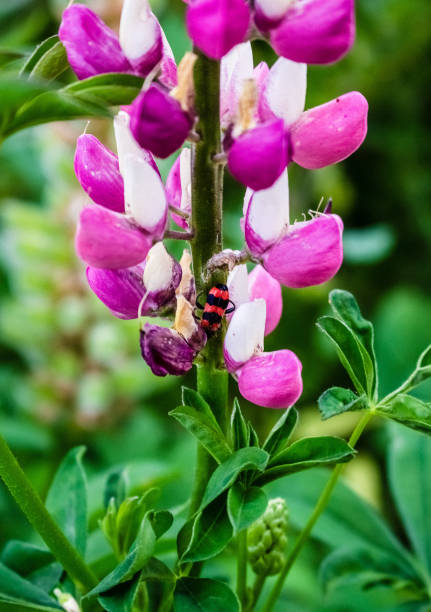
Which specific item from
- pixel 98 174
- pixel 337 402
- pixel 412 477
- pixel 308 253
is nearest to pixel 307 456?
pixel 337 402

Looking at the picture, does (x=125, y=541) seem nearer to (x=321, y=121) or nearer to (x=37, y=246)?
(x=321, y=121)

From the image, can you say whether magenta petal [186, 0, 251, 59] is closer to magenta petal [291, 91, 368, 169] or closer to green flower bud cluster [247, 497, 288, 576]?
magenta petal [291, 91, 368, 169]

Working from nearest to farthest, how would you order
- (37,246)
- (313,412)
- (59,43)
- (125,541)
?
(59,43) < (125,541) < (37,246) < (313,412)

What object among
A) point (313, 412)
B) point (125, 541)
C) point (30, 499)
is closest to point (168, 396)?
point (313, 412)

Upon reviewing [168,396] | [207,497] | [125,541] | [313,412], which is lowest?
[313,412]

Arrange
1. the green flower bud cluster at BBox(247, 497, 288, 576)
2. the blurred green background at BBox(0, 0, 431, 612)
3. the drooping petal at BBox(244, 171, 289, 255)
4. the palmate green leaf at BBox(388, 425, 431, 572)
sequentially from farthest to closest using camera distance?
the blurred green background at BBox(0, 0, 431, 612)
the palmate green leaf at BBox(388, 425, 431, 572)
the green flower bud cluster at BBox(247, 497, 288, 576)
the drooping petal at BBox(244, 171, 289, 255)

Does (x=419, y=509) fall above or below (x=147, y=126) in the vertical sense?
below

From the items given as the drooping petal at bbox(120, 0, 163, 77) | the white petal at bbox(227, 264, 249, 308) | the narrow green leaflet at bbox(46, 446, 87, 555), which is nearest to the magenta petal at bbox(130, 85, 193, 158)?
the drooping petal at bbox(120, 0, 163, 77)
